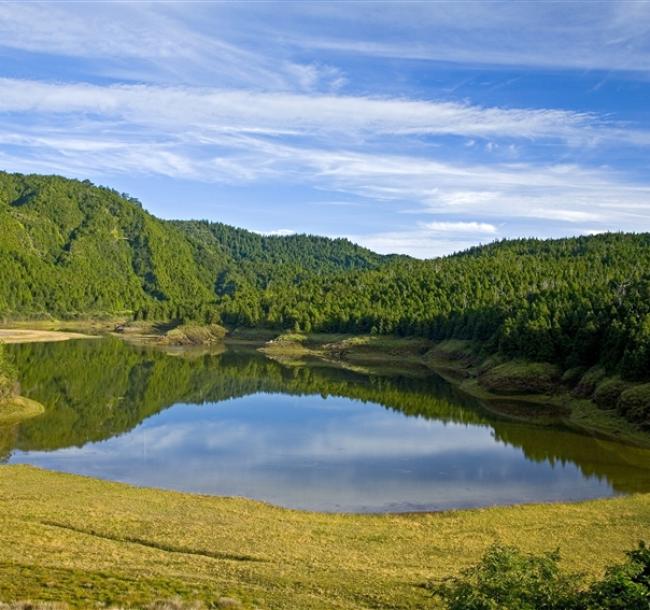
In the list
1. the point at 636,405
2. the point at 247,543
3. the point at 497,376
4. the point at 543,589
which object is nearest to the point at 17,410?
the point at 247,543

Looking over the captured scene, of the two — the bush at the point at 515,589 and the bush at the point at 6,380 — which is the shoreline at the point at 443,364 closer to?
the bush at the point at 515,589

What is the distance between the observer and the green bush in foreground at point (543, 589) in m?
17.7

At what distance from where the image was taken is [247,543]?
34.9 m

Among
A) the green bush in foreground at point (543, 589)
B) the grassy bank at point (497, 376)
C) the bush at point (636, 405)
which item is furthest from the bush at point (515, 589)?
the bush at point (636, 405)

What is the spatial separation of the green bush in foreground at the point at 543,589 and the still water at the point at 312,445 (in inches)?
1018

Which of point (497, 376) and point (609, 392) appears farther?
point (497, 376)

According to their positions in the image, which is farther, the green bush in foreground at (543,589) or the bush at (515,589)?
the bush at (515,589)

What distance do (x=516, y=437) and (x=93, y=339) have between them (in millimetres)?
152326

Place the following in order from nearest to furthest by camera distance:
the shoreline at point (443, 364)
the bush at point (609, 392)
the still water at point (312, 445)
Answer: the still water at point (312, 445)
the shoreline at point (443, 364)
the bush at point (609, 392)

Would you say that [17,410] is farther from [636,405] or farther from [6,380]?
[636,405]

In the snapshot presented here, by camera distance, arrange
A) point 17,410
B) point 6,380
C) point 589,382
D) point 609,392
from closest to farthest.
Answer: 1. point 17,410
2. point 6,380
3. point 609,392
4. point 589,382

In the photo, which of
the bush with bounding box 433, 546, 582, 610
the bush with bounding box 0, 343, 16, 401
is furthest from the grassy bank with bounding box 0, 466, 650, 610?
the bush with bounding box 0, 343, 16, 401

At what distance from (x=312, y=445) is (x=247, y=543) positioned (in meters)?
33.9

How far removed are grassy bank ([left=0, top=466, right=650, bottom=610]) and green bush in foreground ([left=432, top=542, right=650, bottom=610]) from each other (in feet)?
18.5
